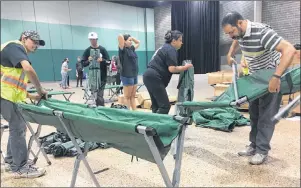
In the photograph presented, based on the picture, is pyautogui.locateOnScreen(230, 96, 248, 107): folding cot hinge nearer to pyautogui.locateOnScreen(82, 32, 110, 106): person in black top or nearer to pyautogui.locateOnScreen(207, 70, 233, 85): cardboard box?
pyautogui.locateOnScreen(82, 32, 110, 106): person in black top

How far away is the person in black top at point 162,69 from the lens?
198 cm

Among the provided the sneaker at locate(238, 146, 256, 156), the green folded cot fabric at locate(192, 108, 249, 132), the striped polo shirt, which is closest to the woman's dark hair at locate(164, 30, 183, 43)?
the striped polo shirt

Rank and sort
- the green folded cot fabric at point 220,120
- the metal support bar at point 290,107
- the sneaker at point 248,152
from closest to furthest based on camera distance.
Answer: the metal support bar at point 290,107 → the sneaker at point 248,152 → the green folded cot fabric at point 220,120

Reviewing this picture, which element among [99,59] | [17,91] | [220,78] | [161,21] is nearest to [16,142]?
[17,91]

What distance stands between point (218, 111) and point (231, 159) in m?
1.16

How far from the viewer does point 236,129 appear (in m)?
2.54

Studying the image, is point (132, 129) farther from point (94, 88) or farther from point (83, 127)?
point (94, 88)

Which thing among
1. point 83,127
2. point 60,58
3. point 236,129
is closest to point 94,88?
point 60,58

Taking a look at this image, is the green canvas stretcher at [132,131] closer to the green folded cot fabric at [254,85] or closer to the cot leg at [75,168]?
the cot leg at [75,168]

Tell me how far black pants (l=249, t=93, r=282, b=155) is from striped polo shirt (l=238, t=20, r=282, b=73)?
0.21m

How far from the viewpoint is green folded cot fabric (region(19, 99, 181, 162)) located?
0.89 meters

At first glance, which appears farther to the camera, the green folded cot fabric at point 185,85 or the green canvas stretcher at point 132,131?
the green folded cot fabric at point 185,85

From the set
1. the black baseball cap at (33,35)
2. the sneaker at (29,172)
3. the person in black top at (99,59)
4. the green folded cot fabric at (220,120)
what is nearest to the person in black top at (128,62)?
the person in black top at (99,59)

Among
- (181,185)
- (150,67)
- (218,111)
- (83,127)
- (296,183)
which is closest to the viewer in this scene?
(83,127)
